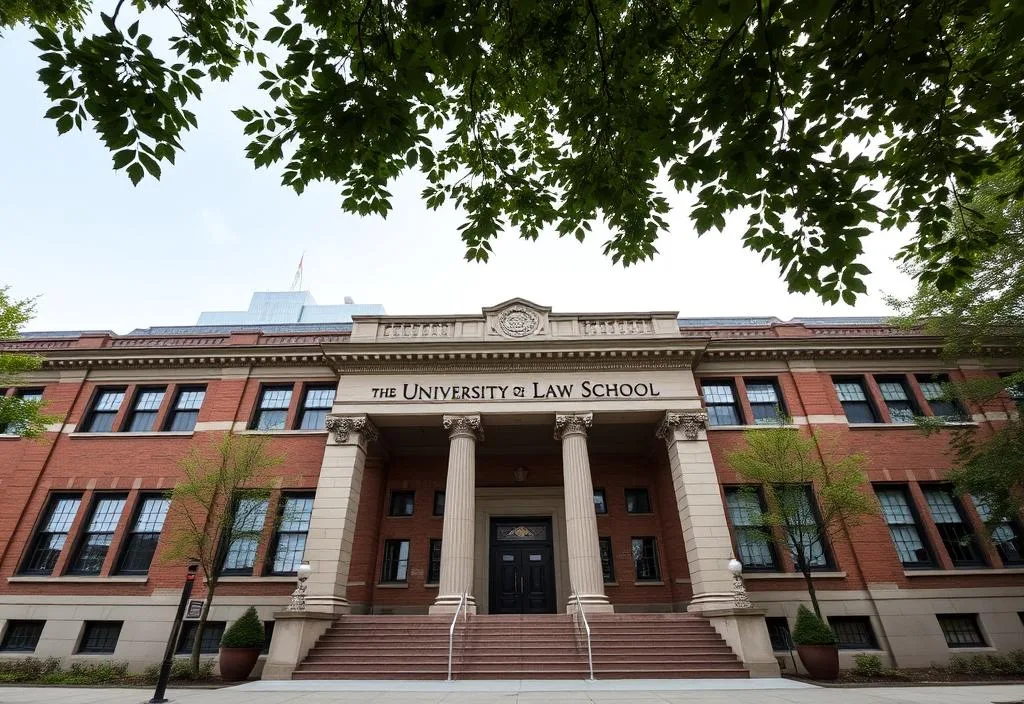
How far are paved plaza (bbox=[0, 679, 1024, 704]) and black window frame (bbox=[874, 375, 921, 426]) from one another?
1000 centimetres

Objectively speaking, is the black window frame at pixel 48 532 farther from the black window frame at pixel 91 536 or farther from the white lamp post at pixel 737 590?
the white lamp post at pixel 737 590

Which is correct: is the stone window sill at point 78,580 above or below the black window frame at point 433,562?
below

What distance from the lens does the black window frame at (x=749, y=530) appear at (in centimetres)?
1717

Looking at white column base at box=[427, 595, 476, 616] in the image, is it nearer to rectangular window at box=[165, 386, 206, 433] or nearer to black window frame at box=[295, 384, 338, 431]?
black window frame at box=[295, 384, 338, 431]

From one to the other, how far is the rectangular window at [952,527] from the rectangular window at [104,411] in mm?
32412

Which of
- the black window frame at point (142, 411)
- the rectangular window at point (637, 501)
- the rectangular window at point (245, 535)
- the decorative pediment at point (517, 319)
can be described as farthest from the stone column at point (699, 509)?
the black window frame at point (142, 411)

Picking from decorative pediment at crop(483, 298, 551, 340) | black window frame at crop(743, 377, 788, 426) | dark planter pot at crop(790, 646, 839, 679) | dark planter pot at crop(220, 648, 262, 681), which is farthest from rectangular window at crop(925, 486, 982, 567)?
dark planter pot at crop(220, 648, 262, 681)

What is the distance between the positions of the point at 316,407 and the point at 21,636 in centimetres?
1197

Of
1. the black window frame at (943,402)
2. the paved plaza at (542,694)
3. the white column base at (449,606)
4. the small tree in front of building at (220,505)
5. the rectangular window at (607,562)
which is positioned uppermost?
the black window frame at (943,402)

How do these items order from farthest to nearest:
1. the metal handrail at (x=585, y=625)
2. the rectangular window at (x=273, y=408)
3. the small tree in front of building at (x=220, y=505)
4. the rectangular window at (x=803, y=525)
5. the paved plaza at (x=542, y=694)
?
the rectangular window at (x=273, y=408)
the small tree in front of building at (x=220, y=505)
the rectangular window at (x=803, y=525)
the metal handrail at (x=585, y=625)
the paved plaza at (x=542, y=694)

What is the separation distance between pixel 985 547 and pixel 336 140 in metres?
23.8

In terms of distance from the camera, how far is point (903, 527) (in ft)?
57.8

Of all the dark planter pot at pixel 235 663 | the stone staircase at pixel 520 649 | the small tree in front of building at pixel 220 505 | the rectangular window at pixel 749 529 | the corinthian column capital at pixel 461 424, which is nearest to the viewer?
the stone staircase at pixel 520 649

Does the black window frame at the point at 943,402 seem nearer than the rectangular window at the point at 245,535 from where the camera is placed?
No
